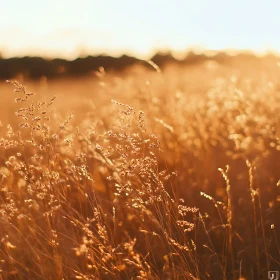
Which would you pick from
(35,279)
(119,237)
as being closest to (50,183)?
(35,279)

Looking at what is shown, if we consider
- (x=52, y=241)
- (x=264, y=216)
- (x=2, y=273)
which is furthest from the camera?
(x=264, y=216)

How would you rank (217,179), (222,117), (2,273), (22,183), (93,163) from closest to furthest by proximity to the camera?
(2,273) → (22,183) → (217,179) → (93,163) → (222,117)

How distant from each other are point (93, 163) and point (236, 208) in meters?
1.49

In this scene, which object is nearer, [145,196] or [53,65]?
[145,196]

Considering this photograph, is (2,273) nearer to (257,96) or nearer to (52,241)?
(52,241)

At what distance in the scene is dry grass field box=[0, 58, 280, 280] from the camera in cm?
211

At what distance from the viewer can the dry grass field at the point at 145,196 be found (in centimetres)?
211

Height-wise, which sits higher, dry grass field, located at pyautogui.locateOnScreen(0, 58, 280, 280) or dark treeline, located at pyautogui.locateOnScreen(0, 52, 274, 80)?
dark treeline, located at pyautogui.locateOnScreen(0, 52, 274, 80)

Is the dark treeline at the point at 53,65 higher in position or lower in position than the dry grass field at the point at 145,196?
higher

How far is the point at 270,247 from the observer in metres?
2.38

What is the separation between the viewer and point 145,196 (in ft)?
9.25

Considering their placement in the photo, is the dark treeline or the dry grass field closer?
the dry grass field

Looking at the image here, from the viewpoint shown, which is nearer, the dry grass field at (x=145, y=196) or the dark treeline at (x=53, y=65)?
the dry grass field at (x=145, y=196)

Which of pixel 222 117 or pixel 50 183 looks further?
pixel 222 117
